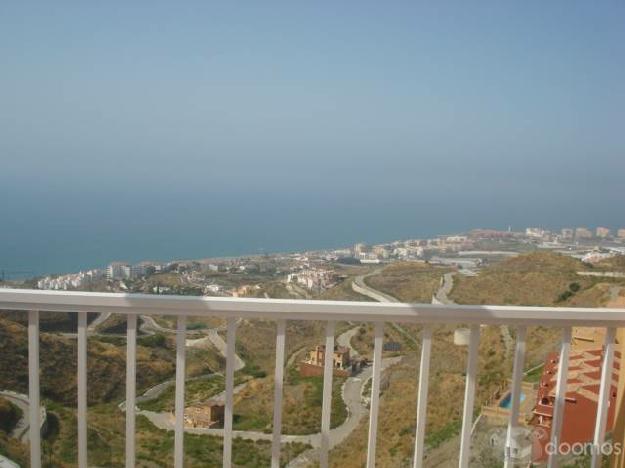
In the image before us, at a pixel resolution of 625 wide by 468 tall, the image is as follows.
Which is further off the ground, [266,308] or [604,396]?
[266,308]

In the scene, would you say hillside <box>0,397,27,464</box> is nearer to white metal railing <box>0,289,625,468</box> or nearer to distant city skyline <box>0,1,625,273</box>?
white metal railing <box>0,289,625,468</box>

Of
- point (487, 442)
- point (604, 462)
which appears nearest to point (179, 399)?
point (487, 442)

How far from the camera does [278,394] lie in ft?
6.41

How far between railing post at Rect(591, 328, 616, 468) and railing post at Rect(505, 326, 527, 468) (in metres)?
0.37

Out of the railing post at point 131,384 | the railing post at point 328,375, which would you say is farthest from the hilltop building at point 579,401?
the railing post at point 131,384

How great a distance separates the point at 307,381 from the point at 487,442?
95cm

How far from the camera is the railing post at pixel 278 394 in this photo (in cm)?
188

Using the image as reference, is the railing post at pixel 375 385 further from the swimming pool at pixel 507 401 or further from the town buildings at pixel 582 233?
the town buildings at pixel 582 233

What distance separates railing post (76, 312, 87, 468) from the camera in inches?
71.5

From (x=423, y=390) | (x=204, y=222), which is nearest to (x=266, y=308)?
(x=423, y=390)

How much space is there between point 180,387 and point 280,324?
45 cm

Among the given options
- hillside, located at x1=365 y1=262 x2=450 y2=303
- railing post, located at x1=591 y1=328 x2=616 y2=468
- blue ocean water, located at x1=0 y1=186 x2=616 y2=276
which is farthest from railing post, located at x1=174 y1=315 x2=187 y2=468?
hillside, located at x1=365 y1=262 x2=450 y2=303

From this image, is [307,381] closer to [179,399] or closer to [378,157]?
[179,399]

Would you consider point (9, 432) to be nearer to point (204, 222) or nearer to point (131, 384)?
point (131, 384)
